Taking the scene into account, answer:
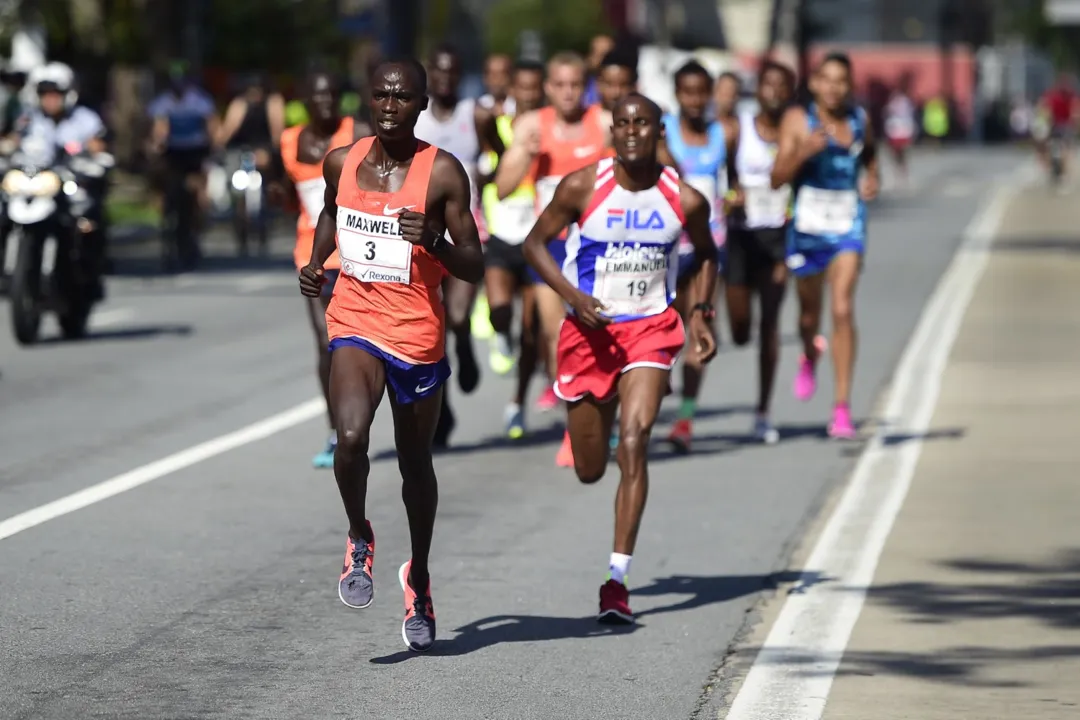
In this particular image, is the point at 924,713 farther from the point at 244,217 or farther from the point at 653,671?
the point at 244,217

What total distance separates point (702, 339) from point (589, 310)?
16.1 inches

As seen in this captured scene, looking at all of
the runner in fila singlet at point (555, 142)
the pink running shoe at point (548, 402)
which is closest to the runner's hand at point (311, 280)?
the runner in fila singlet at point (555, 142)

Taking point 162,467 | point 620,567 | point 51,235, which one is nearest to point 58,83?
point 51,235

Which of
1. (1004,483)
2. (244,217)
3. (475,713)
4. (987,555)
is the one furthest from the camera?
(244,217)

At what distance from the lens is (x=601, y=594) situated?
7727mm

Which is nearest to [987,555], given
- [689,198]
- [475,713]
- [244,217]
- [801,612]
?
[801,612]

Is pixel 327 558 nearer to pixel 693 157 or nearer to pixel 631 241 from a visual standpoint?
pixel 631 241

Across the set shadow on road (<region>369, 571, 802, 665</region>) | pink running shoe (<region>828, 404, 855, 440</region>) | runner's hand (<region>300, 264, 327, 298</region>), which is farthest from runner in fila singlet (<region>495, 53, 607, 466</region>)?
runner's hand (<region>300, 264, 327, 298</region>)

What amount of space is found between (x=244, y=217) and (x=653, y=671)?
2000cm

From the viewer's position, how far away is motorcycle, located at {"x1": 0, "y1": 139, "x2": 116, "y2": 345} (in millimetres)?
16594

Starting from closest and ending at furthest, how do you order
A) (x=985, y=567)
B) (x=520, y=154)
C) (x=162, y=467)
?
(x=985, y=567) → (x=162, y=467) → (x=520, y=154)

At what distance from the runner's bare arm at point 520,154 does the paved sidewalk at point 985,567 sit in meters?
2.45

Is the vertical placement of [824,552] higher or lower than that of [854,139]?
lower

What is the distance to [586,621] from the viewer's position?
779 centimetres
